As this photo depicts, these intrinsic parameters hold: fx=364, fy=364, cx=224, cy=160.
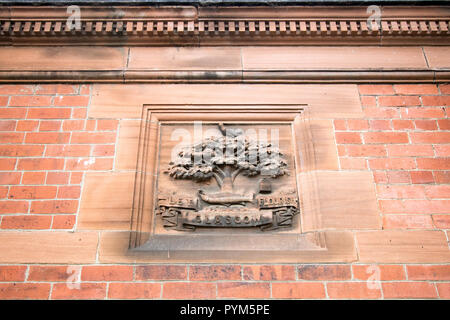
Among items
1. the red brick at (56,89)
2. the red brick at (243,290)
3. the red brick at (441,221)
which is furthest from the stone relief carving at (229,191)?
the red brick at (56,89)

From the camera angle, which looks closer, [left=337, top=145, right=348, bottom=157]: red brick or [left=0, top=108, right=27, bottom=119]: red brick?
[left=337, top=145, right=348, bottom=157]: red brick

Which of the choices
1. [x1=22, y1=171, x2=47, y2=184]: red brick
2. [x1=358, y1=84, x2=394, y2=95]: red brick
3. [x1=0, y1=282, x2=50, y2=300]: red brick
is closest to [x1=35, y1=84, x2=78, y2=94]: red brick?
[x1=22, y1=171, x2=47, y2=184]: red brick

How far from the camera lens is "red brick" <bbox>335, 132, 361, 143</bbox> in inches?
109

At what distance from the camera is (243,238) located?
2482mm

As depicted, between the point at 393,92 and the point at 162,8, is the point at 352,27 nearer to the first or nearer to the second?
the point at 393,92

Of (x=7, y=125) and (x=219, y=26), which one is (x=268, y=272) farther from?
(x=7, y=125)

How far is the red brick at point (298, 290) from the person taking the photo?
7.34ft

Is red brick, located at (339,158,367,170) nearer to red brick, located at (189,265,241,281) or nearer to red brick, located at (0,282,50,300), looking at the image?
red brick, located at (189,265,241,281)

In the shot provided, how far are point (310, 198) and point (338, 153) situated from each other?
424 millimetres

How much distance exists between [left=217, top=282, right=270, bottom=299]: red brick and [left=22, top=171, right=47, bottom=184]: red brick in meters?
1.47

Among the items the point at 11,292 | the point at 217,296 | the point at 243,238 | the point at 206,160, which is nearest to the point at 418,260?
the point at 243,238

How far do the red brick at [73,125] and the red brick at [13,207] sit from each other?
63 centimetres

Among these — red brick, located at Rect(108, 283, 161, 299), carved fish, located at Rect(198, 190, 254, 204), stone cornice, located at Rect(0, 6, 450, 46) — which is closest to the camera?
red brick, located at Rect(108, 283, 161, 299)
